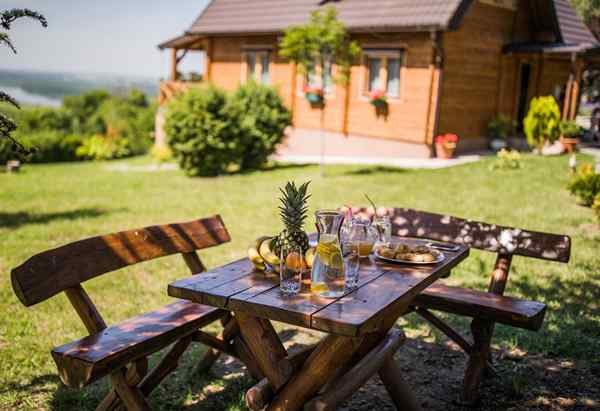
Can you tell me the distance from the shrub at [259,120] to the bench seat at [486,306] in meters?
10.5

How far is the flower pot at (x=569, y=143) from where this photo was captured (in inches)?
603

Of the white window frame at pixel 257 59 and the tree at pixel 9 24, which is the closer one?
the tree at pixel 9 24

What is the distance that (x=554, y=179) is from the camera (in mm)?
11492

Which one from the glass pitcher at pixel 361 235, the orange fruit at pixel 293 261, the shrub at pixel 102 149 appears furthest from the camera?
the shrub at pixel 102 149

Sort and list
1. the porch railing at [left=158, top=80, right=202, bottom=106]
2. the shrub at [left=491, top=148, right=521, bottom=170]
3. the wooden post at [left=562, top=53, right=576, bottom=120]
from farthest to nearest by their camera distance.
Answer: the porch railing at [left=158, top=80, right=202, bottom=106]
the wooden post at [left=562, top=53, right=576, bottom=120]
the shrub at [left=491, top=148, right=521, bottom=170]

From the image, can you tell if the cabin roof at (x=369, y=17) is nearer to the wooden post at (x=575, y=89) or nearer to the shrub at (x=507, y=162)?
the wooden post at (x=575, y=89)

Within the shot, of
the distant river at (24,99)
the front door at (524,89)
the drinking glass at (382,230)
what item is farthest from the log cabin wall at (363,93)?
the drinking glass at (382,230)

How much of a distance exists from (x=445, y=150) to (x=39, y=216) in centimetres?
929

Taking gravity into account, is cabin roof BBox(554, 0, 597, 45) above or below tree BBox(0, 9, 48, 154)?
above

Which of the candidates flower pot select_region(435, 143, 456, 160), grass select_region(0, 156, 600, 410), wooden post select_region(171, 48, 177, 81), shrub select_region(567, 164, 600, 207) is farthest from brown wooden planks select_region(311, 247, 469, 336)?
wooden post select_region(171, 48, 177, 81)

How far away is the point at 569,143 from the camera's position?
1534cm

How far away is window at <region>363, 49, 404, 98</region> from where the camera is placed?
15367 millimetres

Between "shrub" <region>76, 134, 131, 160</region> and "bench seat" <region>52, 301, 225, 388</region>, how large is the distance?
19943mm

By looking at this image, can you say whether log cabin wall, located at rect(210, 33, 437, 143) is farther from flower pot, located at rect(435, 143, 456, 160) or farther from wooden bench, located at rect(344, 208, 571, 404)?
wooden bench, located at rect(344, 208, 571, 404)
